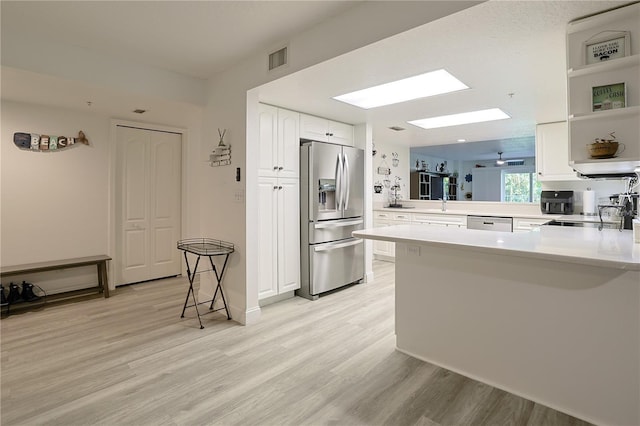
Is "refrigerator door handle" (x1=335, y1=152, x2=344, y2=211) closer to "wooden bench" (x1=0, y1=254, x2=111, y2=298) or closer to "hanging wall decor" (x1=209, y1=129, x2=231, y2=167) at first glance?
"hanging wall decor" (x1=209, y1=129, x2=231, y2=167)

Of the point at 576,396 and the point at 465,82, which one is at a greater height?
the point at 465,82

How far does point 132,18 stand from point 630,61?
3057 mm

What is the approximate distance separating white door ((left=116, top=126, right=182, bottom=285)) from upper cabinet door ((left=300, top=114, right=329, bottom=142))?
6.79 ft

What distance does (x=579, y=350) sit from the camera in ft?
6.05

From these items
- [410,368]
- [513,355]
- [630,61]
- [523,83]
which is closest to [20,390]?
[410,368]

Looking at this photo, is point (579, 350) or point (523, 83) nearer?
point (579, 350)

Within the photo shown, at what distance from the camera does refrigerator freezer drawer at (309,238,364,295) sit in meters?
3.90

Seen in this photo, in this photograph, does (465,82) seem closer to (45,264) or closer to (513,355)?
(513,355)

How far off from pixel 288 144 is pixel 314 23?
5.02ft

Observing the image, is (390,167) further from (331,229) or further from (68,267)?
(68,267)

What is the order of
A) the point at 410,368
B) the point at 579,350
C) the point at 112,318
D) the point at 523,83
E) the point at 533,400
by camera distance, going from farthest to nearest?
→ the point at 112,318 → the point at 523,83 → the point at 410,368 → the point at 533,400 → the point at 579,350

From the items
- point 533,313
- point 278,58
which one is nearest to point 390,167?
point 278,58

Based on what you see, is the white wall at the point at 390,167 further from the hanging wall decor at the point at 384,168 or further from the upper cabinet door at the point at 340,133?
the upper cabinet door at the point at 340,133

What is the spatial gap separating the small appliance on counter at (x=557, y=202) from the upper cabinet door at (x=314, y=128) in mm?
3184
